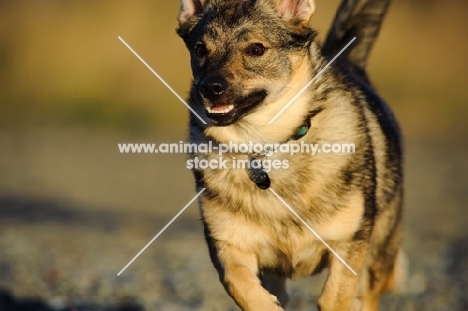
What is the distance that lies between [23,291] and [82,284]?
0.63 meters

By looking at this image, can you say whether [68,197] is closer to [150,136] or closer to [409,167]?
[150,136]

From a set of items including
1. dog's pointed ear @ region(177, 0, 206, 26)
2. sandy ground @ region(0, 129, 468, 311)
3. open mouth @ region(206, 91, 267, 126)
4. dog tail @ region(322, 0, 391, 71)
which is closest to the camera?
open mouth @ region(206, 91, 267, 126)

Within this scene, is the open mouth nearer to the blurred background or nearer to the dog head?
the dog head

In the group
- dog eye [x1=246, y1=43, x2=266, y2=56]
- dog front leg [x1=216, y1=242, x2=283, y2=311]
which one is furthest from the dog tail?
dog front leg [x1=216, y1=242, x2=283, y2=311]

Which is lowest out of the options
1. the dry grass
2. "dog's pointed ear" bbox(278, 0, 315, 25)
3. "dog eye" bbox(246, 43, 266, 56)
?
the dry grass

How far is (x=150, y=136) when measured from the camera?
18703 millimetres

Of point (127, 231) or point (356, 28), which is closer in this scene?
point (356, 28)

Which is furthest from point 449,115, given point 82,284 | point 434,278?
point 82,284

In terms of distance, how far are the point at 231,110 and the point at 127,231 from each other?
21.5 feet

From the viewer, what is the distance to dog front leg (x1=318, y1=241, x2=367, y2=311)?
19.5 feet

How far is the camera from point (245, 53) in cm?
596

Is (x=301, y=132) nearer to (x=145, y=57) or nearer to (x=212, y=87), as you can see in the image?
(x=212, y=87)

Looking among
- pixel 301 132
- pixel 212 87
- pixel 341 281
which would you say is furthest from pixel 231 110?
pixel 341 281

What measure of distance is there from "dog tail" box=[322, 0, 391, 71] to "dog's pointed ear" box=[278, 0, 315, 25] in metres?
1.43
